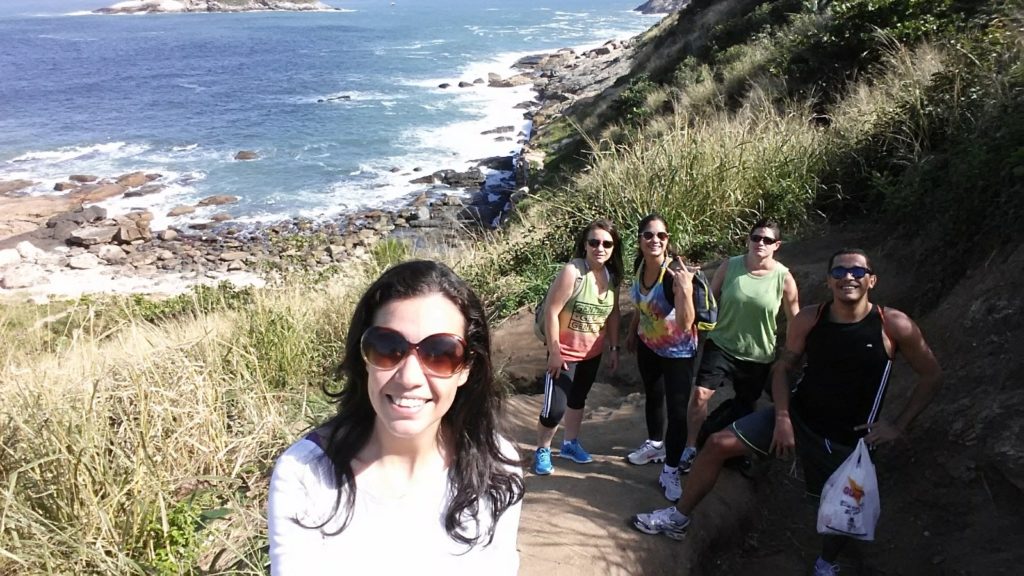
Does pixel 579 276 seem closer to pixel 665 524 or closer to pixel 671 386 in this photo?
pixel 671 386

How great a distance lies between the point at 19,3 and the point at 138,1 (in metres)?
33.3

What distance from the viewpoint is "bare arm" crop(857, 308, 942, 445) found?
3.18m

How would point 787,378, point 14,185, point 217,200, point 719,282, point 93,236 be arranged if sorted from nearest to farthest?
point 787,378
point 719,282
point 93,236
point 217,200
point 14,185

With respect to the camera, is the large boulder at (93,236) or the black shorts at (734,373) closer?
the black shorts at (734,373)

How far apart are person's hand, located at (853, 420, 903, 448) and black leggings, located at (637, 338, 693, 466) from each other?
100 centimetres

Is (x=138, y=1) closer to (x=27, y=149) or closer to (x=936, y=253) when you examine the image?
(x=27, y=149)

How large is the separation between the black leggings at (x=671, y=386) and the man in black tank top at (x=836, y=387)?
16.5 inches

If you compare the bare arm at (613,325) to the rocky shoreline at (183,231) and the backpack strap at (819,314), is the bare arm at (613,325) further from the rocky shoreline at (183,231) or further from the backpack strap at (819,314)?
the rocky shoreline at (183,231)

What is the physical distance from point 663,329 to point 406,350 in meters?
2.58

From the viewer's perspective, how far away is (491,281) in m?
8.59

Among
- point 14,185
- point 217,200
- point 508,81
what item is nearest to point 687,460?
point 217,200

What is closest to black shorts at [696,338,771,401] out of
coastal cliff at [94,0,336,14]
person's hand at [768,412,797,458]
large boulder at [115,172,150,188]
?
person's hand at [768,412,797,458]

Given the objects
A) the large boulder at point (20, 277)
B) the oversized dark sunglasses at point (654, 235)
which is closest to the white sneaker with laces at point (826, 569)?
the oversized dark sunglasses at point (654, 235)

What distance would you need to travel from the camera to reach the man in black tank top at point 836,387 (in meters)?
3.19
